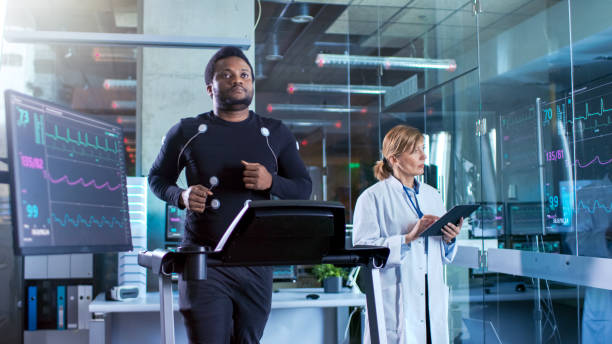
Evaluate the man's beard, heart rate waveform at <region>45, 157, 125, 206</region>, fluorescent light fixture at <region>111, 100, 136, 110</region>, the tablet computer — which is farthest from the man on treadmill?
fluorescent light fixture at <region>111, 100, 136, 110</region>

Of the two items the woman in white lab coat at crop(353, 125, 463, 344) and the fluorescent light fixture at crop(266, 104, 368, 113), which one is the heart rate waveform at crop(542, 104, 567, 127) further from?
the fluorescent light fixture at crop(266, 104, 368, 113)

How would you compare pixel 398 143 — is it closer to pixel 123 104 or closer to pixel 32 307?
pixel 32 307

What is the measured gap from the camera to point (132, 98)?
1146cm


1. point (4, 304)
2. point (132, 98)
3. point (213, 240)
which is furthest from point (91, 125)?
point (132, 98)

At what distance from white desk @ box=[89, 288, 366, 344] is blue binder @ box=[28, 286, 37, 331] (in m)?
0.65

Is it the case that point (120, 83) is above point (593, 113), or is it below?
above

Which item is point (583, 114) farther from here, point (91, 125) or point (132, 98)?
point (132, 98)

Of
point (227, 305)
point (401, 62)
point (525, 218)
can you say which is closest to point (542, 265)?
point (525, 218)

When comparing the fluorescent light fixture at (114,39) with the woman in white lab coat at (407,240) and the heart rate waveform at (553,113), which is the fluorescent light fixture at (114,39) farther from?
the heart rate waveform at (553,113)

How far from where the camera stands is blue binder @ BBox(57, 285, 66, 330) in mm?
3938

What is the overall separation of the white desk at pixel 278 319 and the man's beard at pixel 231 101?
1516mm

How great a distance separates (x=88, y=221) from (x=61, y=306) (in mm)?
2668

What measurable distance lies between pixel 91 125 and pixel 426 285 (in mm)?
1608

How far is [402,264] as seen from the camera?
2623 mm
